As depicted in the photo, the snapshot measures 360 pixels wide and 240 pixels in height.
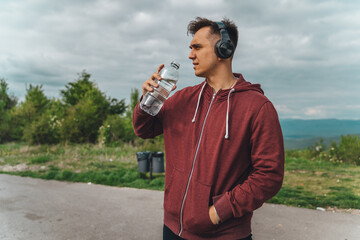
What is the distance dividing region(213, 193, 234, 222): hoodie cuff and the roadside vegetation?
5.07 meters

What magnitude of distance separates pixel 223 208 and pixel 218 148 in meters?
0.39

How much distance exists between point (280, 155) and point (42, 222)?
5173 mm

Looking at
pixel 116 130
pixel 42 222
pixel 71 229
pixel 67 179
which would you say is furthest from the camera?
pixel 116 130

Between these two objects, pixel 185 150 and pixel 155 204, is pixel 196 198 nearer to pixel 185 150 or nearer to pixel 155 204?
pixel 185 150

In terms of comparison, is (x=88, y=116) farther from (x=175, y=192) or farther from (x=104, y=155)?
(x=175, y=192)

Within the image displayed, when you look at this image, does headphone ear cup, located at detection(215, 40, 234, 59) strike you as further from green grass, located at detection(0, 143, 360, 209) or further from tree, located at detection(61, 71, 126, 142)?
tree, located at detection(61, 71, 126, 142)

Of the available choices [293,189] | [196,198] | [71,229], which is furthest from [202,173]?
[293,189]

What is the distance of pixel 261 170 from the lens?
1.97 meters

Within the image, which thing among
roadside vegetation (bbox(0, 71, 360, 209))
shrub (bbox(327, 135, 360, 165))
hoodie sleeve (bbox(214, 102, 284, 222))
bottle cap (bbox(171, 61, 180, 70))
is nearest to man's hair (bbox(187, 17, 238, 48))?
bottle cap (bbox(171, 61, 180, 70))

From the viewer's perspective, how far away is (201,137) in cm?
212

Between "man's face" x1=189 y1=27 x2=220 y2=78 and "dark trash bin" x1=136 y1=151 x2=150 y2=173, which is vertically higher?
"man's face" x1=189 y1=27 x2=220 y2=78

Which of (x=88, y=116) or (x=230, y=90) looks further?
(x=88, y=116)

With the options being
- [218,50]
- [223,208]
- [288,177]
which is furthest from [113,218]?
[288,177]

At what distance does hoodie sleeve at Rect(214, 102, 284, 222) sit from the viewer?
1.95 meters
